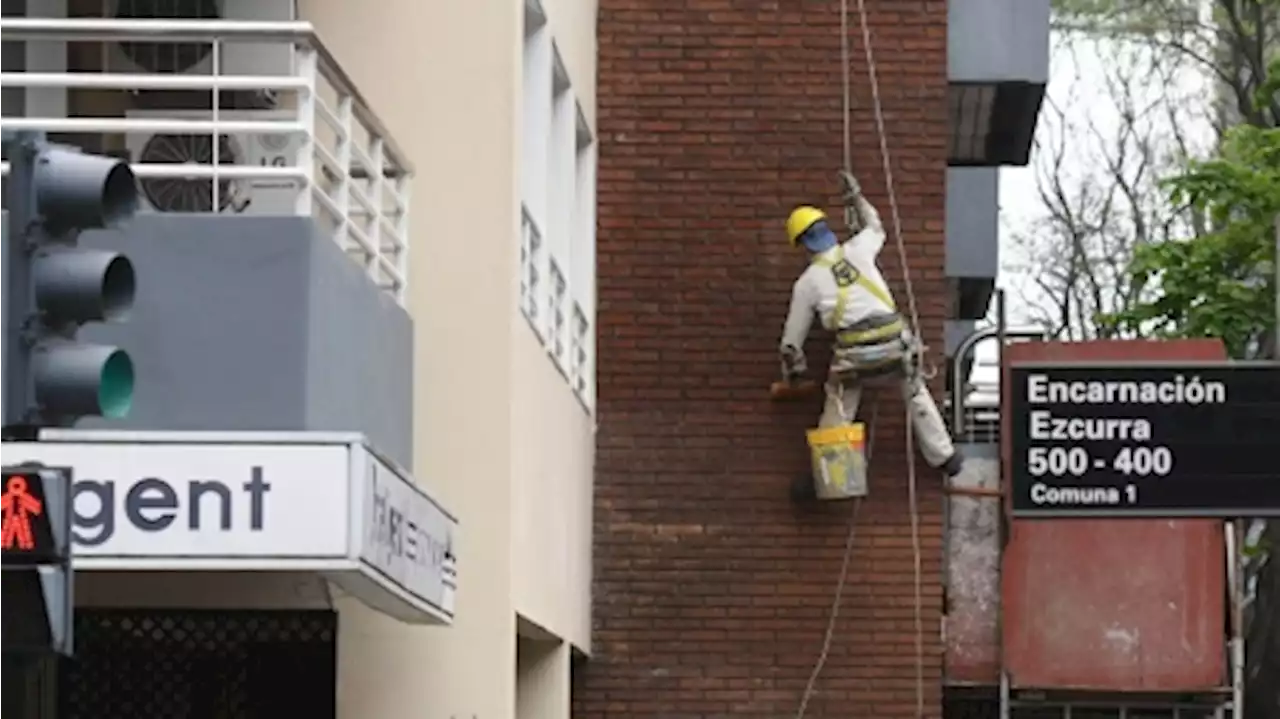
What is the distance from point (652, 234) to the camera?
61.9 ft

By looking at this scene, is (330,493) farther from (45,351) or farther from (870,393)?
(870,393)

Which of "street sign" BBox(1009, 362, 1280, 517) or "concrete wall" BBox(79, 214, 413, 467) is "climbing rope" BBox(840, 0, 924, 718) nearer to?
"street sign" BBox(1009, 362, 1280, 517)

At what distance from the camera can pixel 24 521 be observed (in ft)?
28.8

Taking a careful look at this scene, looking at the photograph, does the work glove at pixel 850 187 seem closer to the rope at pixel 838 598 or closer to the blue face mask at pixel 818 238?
the blue face mask at pixel 818 238

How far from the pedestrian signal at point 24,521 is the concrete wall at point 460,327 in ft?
16.9

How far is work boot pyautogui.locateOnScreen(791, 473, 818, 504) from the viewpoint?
18.5m

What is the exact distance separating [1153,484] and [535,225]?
146 inches

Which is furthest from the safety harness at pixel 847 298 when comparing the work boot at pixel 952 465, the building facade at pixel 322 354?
the building facade at pixel 322 354

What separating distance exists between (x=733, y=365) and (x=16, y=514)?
33.6 ft

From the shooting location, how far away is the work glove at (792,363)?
59.9ft

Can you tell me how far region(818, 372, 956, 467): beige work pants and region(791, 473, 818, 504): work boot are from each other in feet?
1.26

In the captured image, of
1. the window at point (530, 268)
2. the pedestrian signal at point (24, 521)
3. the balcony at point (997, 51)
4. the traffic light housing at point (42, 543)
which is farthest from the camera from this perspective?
the balcony at point (997, 51)

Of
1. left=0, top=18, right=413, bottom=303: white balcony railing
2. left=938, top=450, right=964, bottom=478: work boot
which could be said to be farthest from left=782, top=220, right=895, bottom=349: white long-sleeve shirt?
left=0, top=18, right=413, bottom=303: white balcony railing

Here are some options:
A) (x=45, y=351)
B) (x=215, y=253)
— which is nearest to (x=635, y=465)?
(x=215, y=253)
